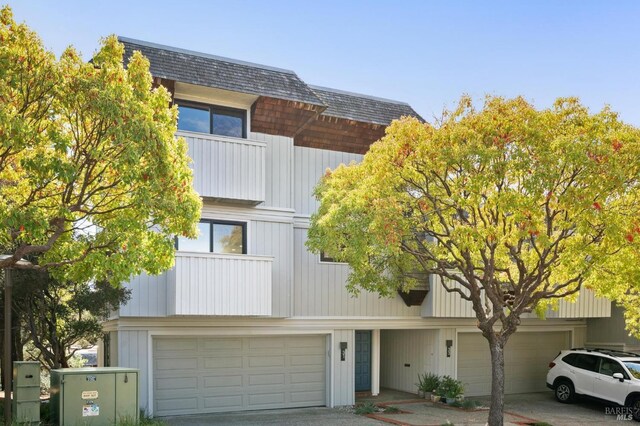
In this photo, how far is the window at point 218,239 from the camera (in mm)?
16311

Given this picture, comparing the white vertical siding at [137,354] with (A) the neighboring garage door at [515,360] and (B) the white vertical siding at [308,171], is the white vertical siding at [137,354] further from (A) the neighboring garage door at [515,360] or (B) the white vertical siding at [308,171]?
(A) the neighboring garage door at [515,360]

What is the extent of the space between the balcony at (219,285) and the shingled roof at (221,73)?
432 cm

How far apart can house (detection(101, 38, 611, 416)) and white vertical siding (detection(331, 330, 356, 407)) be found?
32 millimetres

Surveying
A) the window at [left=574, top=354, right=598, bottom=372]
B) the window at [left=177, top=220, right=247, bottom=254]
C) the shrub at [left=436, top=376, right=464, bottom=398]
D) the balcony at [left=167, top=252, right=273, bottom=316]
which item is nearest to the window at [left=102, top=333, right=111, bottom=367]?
the balcony at [left=167, top=252, right=273, bottom=316]

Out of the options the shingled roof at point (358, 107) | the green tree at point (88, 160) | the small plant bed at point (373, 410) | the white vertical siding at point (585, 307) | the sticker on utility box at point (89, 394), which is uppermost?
the shingled roof at point (358, 107)

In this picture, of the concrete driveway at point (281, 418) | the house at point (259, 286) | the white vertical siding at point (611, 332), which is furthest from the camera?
the white vertical siding at point (611, 332)

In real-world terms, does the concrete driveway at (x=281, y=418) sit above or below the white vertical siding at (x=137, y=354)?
below

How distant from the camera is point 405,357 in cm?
2112

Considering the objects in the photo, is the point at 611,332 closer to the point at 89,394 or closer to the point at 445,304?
the point at 445,304

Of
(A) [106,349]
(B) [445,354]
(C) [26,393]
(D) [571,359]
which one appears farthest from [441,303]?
(C) [26,393]

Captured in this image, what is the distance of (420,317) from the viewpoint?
773 inches

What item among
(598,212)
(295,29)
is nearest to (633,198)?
(598,212)

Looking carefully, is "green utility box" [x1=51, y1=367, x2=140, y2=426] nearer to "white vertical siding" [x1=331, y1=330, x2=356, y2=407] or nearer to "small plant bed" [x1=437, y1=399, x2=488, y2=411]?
"white vertical siding" [x1=331, y1=330, x2=356, y2=407]

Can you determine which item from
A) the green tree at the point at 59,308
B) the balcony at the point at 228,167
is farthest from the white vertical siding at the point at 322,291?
the green tree at the point at 59,308
